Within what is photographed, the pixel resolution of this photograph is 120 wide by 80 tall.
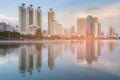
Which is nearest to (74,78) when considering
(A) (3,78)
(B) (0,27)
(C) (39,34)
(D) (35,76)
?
(D) (35,76)

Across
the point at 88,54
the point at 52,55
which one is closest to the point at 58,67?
the point at 52,55

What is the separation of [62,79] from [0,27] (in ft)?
537

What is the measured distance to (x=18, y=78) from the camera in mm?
13953

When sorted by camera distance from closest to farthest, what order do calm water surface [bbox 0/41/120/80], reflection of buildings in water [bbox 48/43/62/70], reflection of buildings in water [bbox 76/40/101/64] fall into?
calm water surface [bbox 0/41/120/80] < reflection of buildings in water [bbox 48/43/62/70] < reflection of buildings in water [bbox 76/40/101/64]

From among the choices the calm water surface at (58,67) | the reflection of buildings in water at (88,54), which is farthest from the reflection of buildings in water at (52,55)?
the reflection of buildings in water at (88,54)

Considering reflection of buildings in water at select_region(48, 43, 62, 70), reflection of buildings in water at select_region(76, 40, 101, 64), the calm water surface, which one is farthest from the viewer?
reflection of buildings in water at select_region(76, 40, 101, 64)

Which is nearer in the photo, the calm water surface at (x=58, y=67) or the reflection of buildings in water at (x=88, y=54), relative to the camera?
the calm water surface at (x=58, y=67)

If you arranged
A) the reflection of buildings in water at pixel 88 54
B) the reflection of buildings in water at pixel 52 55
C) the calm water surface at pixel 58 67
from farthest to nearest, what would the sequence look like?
the reflection of buildings in water at pixel 88 54
the reflection of buildings in water at pixel 52 55
the calm water surface at pixel 58 67

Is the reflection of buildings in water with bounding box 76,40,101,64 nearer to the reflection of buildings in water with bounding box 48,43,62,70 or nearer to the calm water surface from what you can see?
the calm water surface

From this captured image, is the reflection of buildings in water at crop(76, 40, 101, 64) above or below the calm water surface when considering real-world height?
below

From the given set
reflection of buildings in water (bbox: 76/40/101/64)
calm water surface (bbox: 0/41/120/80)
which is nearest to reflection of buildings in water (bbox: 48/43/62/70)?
calm water surface (bbox: 0/41/120/80)

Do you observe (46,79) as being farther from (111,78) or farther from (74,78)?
(111,78)

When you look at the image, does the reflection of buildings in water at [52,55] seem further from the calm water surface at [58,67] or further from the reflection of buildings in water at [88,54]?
the reflection of buildings in water at [88,54]

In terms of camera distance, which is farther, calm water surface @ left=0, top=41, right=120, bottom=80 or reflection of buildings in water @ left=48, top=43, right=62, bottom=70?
reflection of buildings in water @ left=48, top=43, right=62, bottom=70
